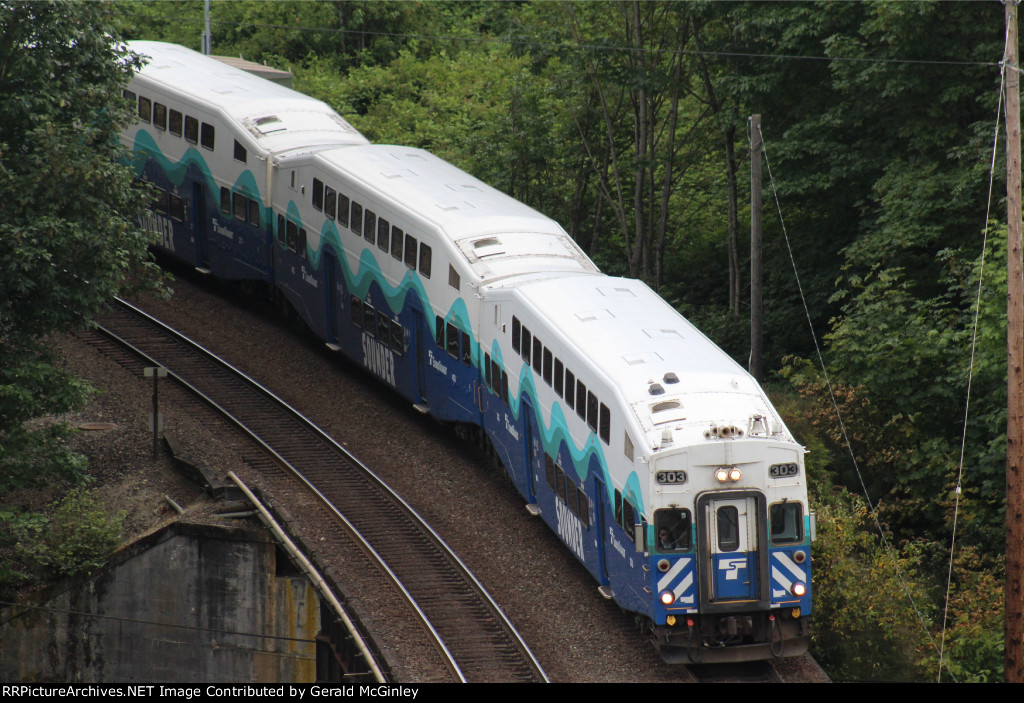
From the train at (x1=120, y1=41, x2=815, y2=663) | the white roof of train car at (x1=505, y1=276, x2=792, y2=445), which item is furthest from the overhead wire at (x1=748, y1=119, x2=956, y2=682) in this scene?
the white roof of train car at (x1=505, y1=276, x2=792, y2=445)

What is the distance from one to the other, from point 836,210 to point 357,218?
1337 centimetres

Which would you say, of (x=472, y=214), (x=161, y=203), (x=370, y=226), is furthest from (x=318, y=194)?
(x=161, y=203)

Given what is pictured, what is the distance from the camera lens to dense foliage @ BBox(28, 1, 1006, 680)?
23641 millimetres

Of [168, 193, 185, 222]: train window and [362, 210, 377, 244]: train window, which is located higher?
[362, 210, 377, 244]: train window

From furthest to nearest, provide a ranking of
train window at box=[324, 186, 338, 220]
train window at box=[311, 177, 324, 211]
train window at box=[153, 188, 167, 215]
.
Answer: train window at box=[153, 188, 167, 215]
train window at box=[311, 177, 324, 211]
train window at box=[324, 186, 338, 220]

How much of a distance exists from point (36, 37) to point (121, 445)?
8984 millimetres

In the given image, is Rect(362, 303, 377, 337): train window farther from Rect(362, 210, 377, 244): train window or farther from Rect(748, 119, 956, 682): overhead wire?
Rect(748, 119, 956, 682): overhead wire

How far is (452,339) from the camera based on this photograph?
26.4 meters

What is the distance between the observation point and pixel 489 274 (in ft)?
82.5

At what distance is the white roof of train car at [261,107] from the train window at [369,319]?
4.76 m

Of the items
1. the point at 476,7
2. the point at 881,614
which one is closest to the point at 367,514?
the point at 881,614

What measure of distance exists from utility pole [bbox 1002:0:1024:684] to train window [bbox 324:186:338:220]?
51.1 ft

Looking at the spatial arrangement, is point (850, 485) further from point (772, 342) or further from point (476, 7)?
point (476, 7)

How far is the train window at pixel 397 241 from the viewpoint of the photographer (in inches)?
1092
